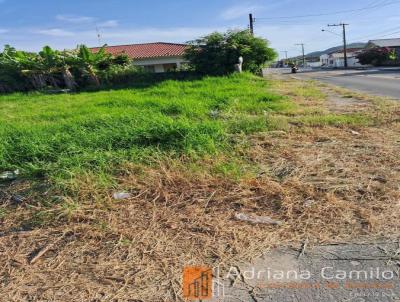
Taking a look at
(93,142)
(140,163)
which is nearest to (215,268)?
(140,163)

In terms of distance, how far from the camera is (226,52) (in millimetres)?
18453

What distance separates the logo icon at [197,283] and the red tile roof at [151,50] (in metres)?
32.0

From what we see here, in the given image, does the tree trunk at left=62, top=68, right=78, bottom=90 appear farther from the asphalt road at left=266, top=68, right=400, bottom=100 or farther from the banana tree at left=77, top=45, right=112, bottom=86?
the asphalt road at left=266, top=68, right=400, bottom=100

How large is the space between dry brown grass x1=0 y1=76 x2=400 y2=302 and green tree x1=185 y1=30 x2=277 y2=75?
598 inches

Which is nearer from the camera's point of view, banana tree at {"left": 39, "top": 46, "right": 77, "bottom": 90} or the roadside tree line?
banana tree at {"left": 39, "top": 46, "right": 77, "bottom": 90}

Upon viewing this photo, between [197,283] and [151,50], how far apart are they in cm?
3571

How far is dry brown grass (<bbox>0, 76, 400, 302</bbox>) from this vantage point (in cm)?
231

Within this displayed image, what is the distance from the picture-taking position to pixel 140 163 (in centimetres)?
410

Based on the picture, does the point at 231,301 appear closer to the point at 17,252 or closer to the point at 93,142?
the point at 17,252

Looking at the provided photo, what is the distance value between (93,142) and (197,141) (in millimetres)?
1430

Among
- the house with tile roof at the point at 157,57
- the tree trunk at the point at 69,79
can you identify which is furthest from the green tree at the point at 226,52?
the house with tile roof at the point at 157,57

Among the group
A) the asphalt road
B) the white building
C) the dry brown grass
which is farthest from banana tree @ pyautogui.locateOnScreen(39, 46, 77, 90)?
the white building

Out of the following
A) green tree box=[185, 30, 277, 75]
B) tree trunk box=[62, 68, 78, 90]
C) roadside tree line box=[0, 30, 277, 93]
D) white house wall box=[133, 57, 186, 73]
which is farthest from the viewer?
white house wall box=[133, 57, 186, 73]

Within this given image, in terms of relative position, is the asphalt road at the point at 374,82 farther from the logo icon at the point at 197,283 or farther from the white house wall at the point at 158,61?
the white house wall at the point at 158,61
